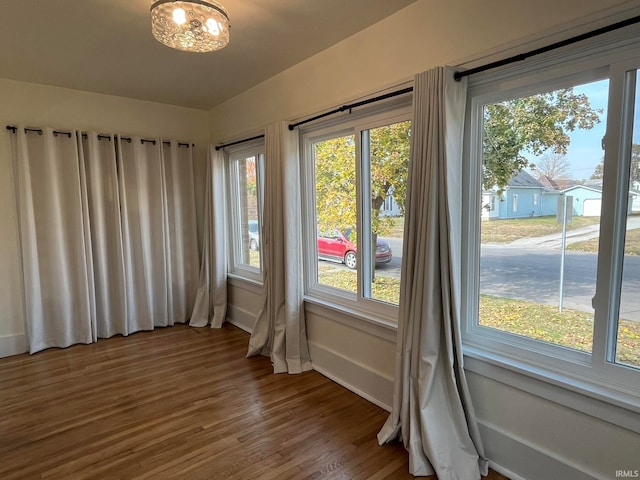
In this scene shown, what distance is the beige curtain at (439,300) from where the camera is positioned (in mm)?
1821

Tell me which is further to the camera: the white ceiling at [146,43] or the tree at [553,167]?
the white ceiling at [146,43]

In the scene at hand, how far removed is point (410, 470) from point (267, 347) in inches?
71.5

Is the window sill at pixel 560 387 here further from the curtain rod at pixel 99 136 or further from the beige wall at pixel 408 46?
the curtain rod at pixel 99 136

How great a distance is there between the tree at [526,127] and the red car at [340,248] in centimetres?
93

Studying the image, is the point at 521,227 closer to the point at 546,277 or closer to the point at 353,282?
the point at 546,277

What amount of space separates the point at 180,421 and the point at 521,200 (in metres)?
2.47

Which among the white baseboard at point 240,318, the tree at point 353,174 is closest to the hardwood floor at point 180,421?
the white baseboard at point 240,318

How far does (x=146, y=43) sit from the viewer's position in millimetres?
2545

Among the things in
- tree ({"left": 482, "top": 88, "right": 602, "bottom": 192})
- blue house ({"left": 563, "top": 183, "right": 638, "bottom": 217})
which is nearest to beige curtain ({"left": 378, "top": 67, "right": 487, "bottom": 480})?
tree ({"left": 482, "top": 88, "right": 602, "bottom": 192})

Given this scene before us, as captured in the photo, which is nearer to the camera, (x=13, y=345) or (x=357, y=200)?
(x=357, y=200)

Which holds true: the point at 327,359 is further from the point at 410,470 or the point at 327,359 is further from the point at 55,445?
the point at 55,445

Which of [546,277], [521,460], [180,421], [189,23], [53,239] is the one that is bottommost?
[180,421]

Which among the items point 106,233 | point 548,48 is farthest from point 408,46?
point 106,233

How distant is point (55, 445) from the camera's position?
2.08m
